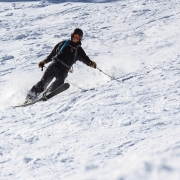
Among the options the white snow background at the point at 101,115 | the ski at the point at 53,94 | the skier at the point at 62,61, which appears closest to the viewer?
the white snow background at the point at 101,115

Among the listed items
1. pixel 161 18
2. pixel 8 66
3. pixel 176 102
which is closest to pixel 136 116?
pixel 176 102

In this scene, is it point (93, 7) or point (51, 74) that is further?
point (93, 7)

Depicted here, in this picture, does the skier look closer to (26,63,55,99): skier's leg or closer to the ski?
(26,63,55,99): skier's leg

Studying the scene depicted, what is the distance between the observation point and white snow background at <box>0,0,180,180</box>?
12.4ft

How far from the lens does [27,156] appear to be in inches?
166

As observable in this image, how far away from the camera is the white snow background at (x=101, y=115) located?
379 centimetres

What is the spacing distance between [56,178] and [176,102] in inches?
99.0

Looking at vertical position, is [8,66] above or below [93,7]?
below

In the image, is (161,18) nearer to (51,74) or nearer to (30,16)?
(30,16)

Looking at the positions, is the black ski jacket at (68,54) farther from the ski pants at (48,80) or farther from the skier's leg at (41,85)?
the skier's leg at (41,85)

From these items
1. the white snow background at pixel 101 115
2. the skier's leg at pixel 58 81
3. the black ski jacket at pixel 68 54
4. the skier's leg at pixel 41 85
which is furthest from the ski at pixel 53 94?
the black ski jacket at pixel 68 54

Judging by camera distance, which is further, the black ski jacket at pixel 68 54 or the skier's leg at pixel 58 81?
the black ski jacket at pixel 68 54

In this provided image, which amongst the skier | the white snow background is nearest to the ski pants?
the skier

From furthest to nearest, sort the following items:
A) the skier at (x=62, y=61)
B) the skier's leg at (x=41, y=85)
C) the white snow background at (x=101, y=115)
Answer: the skier at (x=62, y=61) → the skier's leg at (x=41, y=85) → the white snow background at (x=101, y=115)
